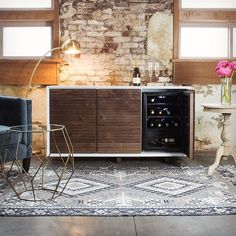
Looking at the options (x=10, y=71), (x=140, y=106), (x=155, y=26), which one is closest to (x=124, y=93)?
(x=140, y=106)

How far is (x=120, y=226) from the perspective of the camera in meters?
2.69

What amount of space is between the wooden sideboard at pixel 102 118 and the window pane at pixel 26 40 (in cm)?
96

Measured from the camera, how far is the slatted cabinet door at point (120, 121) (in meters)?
4.80

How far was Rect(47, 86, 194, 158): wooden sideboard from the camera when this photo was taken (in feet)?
15.7

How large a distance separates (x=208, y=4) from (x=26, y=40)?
2.38 metres

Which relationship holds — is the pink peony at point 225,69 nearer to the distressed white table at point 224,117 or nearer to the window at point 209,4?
the distressed white table at point 224,117

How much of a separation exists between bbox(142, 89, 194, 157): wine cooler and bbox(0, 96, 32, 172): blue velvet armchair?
139 centimetres

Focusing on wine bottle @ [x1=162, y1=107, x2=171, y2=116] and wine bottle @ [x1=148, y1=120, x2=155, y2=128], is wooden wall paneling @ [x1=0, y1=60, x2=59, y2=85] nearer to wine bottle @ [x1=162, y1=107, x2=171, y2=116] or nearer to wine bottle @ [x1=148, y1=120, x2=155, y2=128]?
wine bottle @ [x1=148, y1=120, x2=155, y2=128]

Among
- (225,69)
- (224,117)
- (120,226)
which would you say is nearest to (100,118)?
(224,117)

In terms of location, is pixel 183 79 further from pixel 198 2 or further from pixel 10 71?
pixel 10 71

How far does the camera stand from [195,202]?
3225 millimetres

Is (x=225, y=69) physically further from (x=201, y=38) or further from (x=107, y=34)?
(x=107, y=34)

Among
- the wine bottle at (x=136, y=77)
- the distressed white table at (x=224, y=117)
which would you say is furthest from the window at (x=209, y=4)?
the distressed white table at (x=224, y=117)

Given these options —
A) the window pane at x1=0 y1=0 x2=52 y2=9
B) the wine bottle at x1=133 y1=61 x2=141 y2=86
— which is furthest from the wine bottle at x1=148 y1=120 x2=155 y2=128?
the window pane at x1=0 y1=0 x2=52 y2=9
